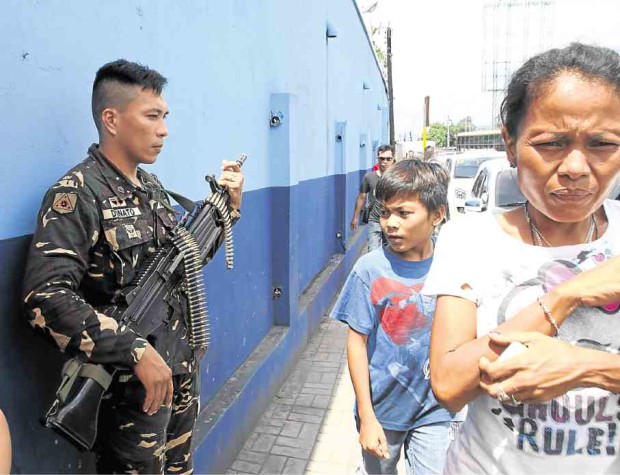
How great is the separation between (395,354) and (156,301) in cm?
96

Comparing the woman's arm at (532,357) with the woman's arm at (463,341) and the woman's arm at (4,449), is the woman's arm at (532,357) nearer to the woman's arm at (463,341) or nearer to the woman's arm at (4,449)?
the woman's arm at (463,341)

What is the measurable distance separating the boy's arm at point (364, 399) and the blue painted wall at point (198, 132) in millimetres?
1078

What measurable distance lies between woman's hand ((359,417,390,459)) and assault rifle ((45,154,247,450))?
29.0 inches

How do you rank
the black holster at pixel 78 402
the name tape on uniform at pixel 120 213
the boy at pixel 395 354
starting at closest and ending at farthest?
1. the black holster at pixel 78 402
2. the name tape on uniform at pixel 120 213
3. the boy at pixel 395 354

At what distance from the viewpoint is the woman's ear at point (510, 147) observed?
1233 mm

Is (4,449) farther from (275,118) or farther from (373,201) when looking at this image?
(373,201)

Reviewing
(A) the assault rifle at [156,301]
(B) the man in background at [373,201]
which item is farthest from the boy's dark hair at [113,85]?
(B) the man in background at [373,201]

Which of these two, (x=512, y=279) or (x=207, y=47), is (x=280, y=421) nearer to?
(x=207, y=47)

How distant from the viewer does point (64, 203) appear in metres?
1.58

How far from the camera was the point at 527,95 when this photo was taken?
1165 mm

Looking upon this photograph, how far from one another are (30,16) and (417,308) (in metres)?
1.72

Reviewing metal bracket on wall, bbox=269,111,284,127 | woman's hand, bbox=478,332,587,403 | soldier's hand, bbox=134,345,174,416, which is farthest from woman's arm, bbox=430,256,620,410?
metal bracket on wall, bbox=269,111,284,127

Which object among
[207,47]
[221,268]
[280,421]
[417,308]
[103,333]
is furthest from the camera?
[280,421]

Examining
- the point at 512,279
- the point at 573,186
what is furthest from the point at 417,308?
the point at 573,186
